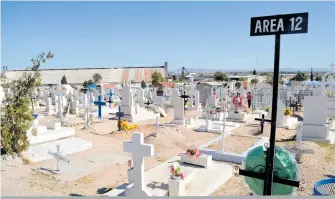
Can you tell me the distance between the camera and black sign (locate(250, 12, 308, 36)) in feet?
8.73

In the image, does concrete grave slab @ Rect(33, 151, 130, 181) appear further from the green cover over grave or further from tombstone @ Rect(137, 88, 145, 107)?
tombstone @ Rect(137, 88, 145, 107)

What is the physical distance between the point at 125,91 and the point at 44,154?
26.9 feet

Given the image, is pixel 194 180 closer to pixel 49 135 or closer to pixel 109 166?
pixel 109 166

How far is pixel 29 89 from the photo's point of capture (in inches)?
352

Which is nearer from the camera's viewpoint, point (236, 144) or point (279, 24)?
point (279, 24)

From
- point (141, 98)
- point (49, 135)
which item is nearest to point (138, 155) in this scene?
point (49, 135)

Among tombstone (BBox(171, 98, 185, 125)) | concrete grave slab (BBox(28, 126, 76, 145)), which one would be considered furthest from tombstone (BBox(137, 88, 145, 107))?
concrete grave slab (BBox(28, 126, 76, 145))

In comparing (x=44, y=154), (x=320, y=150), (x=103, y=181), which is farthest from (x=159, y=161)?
(x=320, y=150)

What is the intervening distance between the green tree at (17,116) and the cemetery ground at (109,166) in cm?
49

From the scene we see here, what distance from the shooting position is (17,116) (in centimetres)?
848

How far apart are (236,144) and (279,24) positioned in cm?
889

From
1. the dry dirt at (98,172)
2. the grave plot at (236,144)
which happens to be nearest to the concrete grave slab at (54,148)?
the dry dirt at (98,172)

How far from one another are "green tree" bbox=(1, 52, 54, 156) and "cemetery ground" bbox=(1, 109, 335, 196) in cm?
49

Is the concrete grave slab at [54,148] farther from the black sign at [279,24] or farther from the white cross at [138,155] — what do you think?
the black sign at [279,24]
